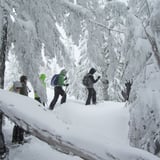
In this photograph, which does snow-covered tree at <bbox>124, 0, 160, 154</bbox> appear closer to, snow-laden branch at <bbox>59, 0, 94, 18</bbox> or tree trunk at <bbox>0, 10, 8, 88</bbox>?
snow-laden branch at <bbox>59, 0, 94, 18</bbox>

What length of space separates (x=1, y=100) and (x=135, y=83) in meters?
3.25

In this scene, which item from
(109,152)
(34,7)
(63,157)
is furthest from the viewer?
(34,7)

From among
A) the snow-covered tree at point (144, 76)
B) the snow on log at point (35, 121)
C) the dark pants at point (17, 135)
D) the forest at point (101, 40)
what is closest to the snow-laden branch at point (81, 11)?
the forest at point (101, 40)

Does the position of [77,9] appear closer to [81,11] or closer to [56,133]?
[81,11]

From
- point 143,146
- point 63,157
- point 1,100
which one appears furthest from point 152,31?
point 1,100

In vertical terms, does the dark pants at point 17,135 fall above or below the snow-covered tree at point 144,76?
below

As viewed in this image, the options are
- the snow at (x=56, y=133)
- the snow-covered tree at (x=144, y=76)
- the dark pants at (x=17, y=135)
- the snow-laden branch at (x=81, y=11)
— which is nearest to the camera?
the snow at (x=56, y=133)

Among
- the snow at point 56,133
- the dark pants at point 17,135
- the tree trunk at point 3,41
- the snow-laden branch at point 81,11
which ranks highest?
the snow-laden branch at point 81,11

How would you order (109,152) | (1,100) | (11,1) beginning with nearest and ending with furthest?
(109,152) < (1,100) < (11,1)

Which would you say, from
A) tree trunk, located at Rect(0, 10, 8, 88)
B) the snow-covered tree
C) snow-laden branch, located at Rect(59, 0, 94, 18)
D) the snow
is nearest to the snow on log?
the snow

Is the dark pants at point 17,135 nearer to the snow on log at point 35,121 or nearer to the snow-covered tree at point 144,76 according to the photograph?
the snow-covered tree at point 144,76

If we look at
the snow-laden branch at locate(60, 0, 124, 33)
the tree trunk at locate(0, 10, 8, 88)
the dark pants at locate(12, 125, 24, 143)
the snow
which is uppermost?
the snow-laden branch at locate(60, 0, 124, 33)

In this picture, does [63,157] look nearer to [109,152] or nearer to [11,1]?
[109,152]

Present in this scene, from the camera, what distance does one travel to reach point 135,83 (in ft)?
21.7
